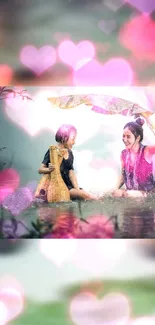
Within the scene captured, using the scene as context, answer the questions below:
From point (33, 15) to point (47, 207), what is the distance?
23.3 inches

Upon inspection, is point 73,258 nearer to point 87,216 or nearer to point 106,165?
point 87,216

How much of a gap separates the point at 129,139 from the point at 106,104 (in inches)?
5.1

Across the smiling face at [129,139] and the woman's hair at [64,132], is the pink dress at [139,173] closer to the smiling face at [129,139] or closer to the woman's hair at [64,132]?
the smiling face at [129,139]

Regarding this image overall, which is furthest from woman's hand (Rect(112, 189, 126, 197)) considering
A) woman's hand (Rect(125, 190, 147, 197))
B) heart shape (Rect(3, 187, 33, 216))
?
heart shape (Rect(3, 187, 33, 216))

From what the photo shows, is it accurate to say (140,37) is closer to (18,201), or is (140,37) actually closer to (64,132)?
(64,132)

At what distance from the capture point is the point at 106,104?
1.35 m

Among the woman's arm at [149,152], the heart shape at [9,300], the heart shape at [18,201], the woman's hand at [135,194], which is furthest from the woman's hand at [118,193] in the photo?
the heart shape at [9,300]

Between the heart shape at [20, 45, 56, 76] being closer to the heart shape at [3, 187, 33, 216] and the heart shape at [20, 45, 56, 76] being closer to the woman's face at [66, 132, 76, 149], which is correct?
the woman's face at [66, 132, 76, 149]

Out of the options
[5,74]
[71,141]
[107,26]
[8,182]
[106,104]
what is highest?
[107,26]

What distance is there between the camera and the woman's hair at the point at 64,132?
1351 millimetres

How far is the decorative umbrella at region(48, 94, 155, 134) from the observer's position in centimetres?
135

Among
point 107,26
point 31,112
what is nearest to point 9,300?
point 31,112

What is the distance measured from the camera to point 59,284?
3.92ft

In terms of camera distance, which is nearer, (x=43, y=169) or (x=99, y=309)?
(x=99, y=309)
